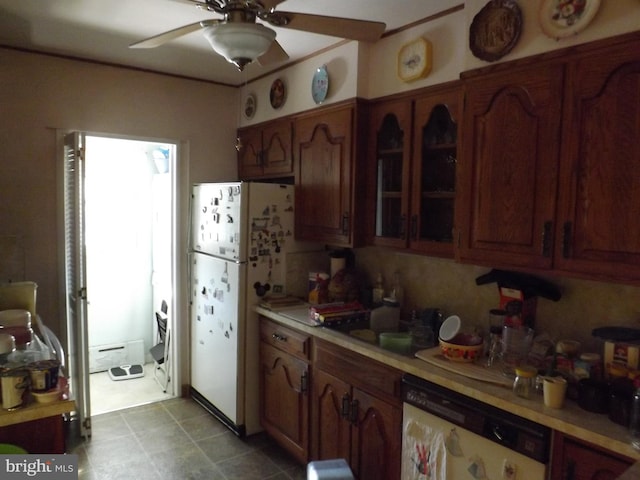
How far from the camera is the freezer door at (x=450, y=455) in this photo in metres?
1.51

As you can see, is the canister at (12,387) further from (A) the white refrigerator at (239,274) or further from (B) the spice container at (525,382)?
(B) the spice container at (525,382)

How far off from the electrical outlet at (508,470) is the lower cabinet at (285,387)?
1.18 metres

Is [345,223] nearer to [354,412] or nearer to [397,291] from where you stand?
[397,291]

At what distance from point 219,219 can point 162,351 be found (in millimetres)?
1582

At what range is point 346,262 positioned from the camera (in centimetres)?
295

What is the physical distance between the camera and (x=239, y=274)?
2.80m

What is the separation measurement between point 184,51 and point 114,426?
2.50 meters

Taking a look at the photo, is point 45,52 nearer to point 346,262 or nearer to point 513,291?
point 346,262

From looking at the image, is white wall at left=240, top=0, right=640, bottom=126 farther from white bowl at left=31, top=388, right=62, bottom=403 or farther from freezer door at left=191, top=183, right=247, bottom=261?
white bowl at left=31, top=388, right=62, bottom=403

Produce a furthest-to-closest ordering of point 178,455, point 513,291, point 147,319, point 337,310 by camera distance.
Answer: point 147,319, point 178,455, point 337,310, point 513,291

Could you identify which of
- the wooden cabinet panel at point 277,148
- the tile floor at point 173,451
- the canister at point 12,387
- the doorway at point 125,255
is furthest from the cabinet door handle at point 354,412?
the doorway at point 125,255

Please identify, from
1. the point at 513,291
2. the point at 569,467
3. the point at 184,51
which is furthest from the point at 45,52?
the point at 569,467

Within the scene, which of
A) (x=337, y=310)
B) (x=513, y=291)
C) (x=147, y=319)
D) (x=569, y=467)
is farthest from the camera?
(x=147, y=319)

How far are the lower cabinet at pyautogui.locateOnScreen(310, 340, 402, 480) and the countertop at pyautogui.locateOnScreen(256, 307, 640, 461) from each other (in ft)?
0.21
